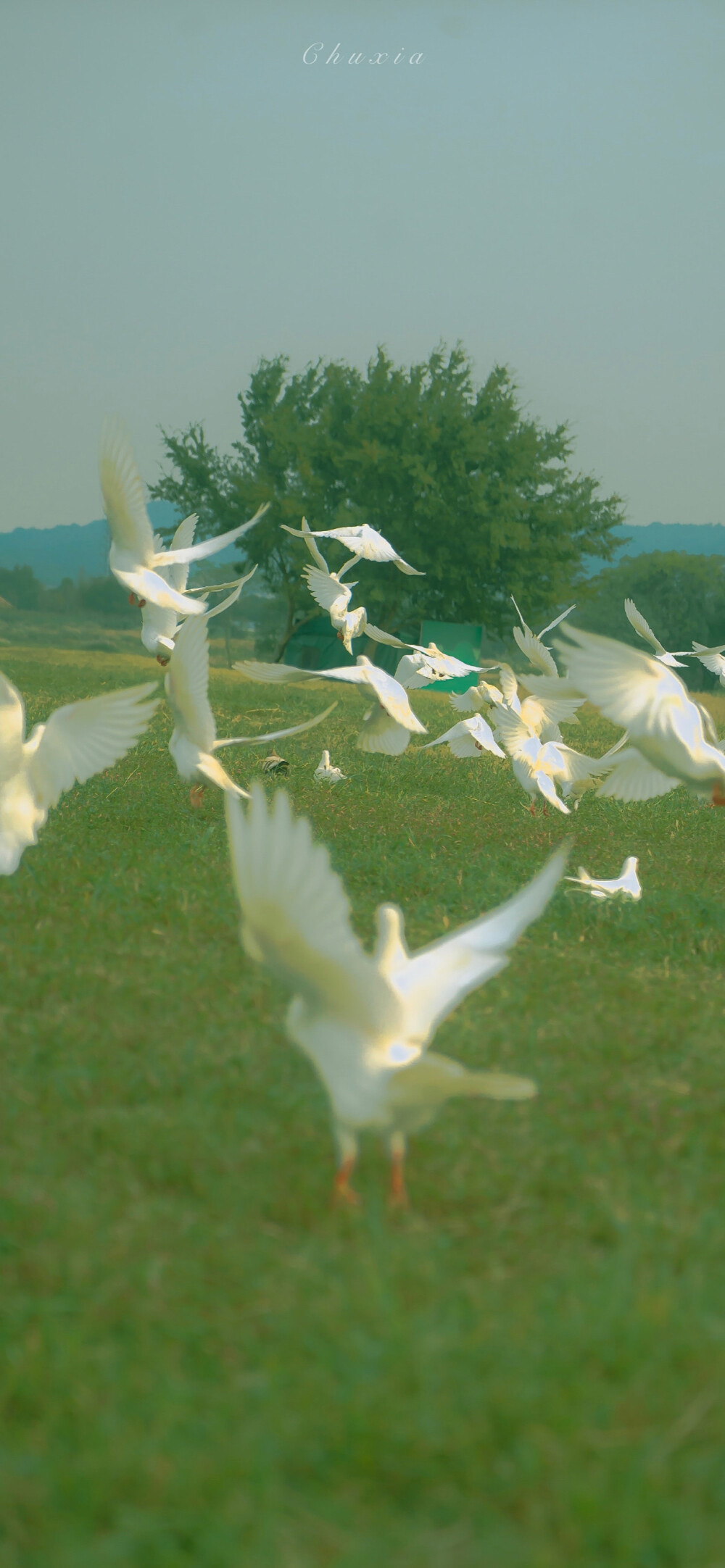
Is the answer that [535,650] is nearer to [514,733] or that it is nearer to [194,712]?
[514,733]

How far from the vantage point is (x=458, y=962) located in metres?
2.72

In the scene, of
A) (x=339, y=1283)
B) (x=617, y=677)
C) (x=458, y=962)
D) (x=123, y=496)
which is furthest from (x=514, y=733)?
(x=339, y=1283)

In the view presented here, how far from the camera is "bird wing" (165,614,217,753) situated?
543 centimetres

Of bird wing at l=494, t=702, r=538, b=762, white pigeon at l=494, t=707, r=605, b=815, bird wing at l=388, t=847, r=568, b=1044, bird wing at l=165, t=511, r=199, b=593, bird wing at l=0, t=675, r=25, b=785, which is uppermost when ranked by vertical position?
bird wing at l=165, t=511, r=199, b=593

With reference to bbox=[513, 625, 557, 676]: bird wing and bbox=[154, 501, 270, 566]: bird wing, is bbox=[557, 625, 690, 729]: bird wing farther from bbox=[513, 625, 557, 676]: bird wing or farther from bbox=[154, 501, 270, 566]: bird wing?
bbox=[513, 625, 557, 676]: bird wing

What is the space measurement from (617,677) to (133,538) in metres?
3.52

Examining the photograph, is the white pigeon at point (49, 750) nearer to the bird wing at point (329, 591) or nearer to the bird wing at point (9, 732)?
the bird wing at point (9, 732)

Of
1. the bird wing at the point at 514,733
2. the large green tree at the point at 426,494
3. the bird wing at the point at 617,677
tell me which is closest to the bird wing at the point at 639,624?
the bird wing at the point at 514,733

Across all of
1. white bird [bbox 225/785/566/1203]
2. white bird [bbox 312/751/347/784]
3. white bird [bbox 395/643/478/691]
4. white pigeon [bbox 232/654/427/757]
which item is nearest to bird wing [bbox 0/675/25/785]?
white pigeon [bbox 232/654/427/757]

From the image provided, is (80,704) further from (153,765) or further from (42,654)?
(42,654)

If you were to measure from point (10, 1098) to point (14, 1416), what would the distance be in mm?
1214

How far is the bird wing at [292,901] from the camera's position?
2293 mm

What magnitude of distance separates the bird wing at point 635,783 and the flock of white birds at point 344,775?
0.04ft

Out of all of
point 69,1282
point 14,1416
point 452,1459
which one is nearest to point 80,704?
point 69,1282
